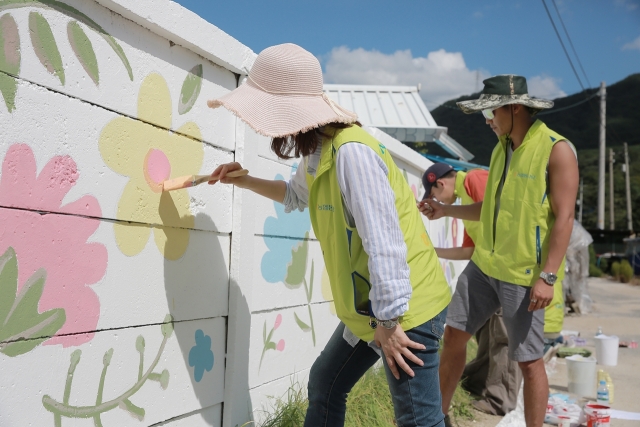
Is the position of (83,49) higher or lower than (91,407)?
higher

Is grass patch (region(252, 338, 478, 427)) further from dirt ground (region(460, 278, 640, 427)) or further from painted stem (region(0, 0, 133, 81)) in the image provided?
painted stem (region(0, 0, 133, 81))

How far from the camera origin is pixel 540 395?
3293 mm

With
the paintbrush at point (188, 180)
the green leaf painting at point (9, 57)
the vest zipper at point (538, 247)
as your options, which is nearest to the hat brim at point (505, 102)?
the vest zipper at point (538, 247)

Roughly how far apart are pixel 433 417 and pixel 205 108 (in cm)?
152

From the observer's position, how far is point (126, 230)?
7.24 feet

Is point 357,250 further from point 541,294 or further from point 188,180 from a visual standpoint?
point 541,294

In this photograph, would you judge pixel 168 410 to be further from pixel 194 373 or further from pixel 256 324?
pixel 256 324

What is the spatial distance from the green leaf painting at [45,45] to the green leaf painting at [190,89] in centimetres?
64

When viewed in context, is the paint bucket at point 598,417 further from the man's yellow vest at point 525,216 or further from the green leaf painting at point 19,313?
the green leaf painting at point 19,313

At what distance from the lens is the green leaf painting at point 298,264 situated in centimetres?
347

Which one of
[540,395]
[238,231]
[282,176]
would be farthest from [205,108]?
[540,395]

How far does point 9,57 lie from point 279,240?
6.03ft

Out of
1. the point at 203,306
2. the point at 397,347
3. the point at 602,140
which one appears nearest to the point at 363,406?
the point at 203,306

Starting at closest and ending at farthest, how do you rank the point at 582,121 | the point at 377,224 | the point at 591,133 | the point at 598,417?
the point at 377,224, the point at 598,417, the point at 591,133, the point at 582,121
